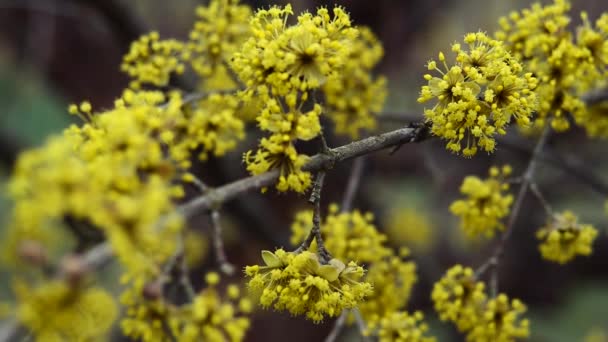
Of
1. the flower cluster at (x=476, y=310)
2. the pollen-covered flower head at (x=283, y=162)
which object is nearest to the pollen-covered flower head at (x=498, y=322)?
the flower cluster at (x=476, y=310)

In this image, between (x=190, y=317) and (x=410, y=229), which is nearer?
(x=190, y=317)

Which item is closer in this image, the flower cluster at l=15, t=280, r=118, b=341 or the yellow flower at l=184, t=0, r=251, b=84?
the flower cluster at l=15, t=280, r=118, b=341

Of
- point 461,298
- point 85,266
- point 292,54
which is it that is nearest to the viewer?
point 85,266

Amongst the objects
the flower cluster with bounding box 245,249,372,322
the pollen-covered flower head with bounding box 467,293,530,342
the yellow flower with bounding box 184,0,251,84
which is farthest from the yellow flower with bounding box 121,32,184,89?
the pollen-covered flower head with bounding box 467,293,530,342

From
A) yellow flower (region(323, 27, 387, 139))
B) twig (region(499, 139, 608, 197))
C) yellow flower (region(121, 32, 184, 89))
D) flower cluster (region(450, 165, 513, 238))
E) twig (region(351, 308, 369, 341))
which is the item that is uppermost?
yellow flower (region(121, 32, 184, 89))

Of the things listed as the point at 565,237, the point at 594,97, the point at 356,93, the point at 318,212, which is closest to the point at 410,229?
the point at 356,93

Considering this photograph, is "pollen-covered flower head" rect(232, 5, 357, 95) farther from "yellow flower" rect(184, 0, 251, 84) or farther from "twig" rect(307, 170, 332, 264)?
"yellow flower" rect(184, 0, 251, 84)

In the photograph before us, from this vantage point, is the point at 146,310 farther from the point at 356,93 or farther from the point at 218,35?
the point at 356,93
